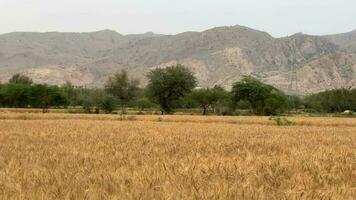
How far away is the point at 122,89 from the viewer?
121 meters

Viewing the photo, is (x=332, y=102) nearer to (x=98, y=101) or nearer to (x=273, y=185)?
(x=98, y=101)

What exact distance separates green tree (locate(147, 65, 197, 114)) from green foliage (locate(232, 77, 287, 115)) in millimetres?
8967

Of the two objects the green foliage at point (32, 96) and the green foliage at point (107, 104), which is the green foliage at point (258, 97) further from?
the green foliage at point (32, 96)

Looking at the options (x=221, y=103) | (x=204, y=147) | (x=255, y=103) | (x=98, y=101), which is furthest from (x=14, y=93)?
(x=204, y=147)

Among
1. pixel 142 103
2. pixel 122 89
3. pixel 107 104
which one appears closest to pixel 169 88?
pixel 107 104

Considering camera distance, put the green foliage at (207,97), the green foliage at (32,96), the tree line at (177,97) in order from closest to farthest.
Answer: the tree line at (177,97), the green foliage at (32,96), the green foliage at (207,97)

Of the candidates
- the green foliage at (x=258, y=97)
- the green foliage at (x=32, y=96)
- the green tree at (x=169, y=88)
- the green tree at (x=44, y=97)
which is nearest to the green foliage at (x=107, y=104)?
the green tree at (x=169, y=88)

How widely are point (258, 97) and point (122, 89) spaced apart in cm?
3980

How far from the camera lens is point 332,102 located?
117500mm

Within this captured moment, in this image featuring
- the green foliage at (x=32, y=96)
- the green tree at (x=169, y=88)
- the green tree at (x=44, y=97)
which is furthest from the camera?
the green foliage at (x=32, y=96)

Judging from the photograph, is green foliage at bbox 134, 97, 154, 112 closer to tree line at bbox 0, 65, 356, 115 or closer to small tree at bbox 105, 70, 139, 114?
tree line at bbox 0, 65, 356, 115

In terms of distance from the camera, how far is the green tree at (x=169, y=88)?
93.6 m

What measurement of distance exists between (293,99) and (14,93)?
243 feet

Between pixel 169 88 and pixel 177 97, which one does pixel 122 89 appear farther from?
pixel 177 97
